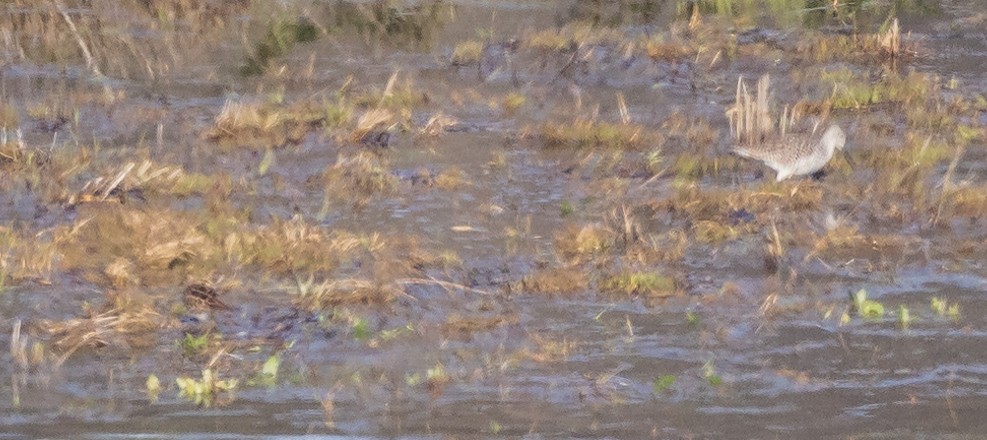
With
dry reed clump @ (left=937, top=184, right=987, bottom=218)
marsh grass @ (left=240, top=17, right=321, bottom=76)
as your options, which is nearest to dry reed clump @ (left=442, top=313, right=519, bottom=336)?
dry reed clump @ (left=937, top=184, right=987, bottom=218)

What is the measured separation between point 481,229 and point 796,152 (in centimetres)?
236

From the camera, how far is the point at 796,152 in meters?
9.63

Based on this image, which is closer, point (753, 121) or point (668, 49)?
point (753, 121)

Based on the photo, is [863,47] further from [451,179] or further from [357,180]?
[357,180]

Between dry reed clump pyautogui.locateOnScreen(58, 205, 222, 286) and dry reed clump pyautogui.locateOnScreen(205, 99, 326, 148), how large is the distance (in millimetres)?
2005

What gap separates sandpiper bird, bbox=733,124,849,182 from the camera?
9625 millimetres

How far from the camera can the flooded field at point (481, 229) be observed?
6367mm

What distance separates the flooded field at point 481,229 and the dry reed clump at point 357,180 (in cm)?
2

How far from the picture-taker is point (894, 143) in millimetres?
10789

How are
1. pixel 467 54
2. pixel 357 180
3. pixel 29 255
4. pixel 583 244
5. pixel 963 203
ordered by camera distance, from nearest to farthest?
pixel 29 255 → pixel 583 244 → pixel 963 203 → pixel 357 180 → pixel 467 54

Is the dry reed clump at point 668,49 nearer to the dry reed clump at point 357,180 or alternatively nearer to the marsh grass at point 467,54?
the marsh grass at point 467,54

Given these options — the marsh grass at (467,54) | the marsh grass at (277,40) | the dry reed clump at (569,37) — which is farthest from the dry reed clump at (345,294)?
the dry reed clump at (569,37)

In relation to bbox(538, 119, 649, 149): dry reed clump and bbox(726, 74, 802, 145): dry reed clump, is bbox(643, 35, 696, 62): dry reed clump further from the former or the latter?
bbox(538, 119, 649, 149): dry reed clump

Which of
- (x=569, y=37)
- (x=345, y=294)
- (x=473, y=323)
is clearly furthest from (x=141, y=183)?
(x=569, y=37)
